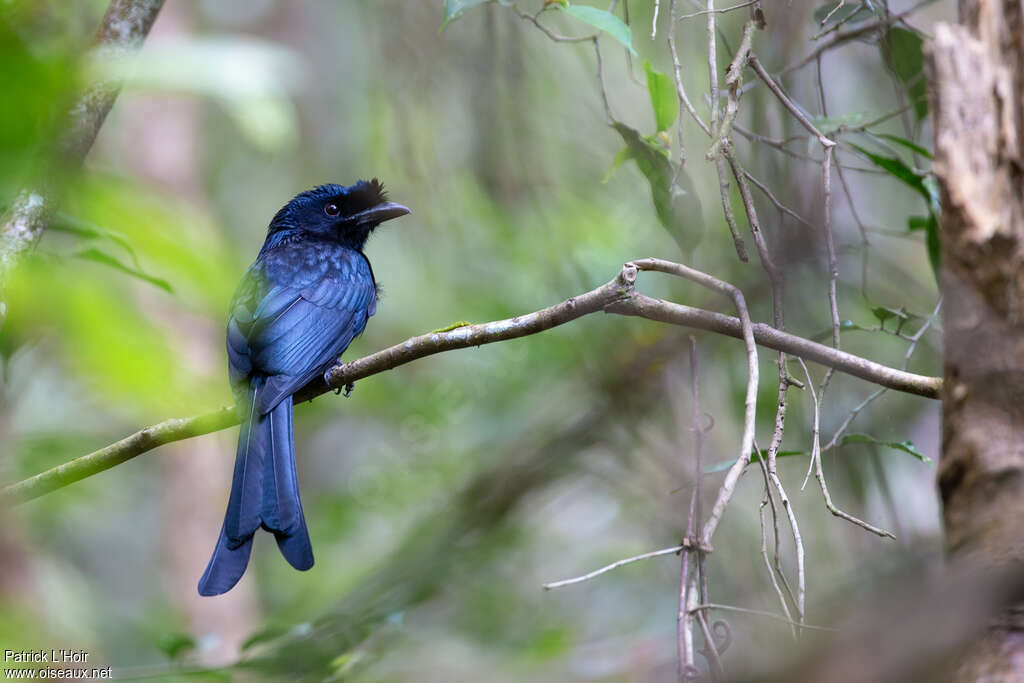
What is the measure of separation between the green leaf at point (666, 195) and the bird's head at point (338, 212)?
2148 mm

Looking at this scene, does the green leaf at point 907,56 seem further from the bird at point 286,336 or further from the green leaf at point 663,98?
the bird at point 286,336

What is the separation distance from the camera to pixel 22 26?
2.89 feet

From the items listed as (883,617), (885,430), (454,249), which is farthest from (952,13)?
(883,617)

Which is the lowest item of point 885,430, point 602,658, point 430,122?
point 602,658

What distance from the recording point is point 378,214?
465 cm

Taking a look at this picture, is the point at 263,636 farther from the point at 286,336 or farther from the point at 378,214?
the point at 378,214

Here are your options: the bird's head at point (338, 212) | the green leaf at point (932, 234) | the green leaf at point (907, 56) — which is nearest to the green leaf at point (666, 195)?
the green leaf at point (932, 234)

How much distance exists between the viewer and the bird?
294cm

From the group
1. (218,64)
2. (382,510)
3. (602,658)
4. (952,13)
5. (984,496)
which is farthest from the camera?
(382,510)

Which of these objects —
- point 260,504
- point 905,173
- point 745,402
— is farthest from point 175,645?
point 905,173

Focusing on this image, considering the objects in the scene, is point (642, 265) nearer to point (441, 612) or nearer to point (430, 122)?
point (430, 122)

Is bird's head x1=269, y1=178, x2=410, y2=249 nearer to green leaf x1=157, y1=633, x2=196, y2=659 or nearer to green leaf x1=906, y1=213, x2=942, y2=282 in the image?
green leaf x1=157, y1=633, x2=196, y2=659

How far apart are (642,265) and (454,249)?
10.2ft

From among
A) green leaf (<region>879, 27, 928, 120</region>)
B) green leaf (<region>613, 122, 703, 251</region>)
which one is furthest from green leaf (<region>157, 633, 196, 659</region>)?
green leaf (<region>879, 27, 928, 120</region>)
